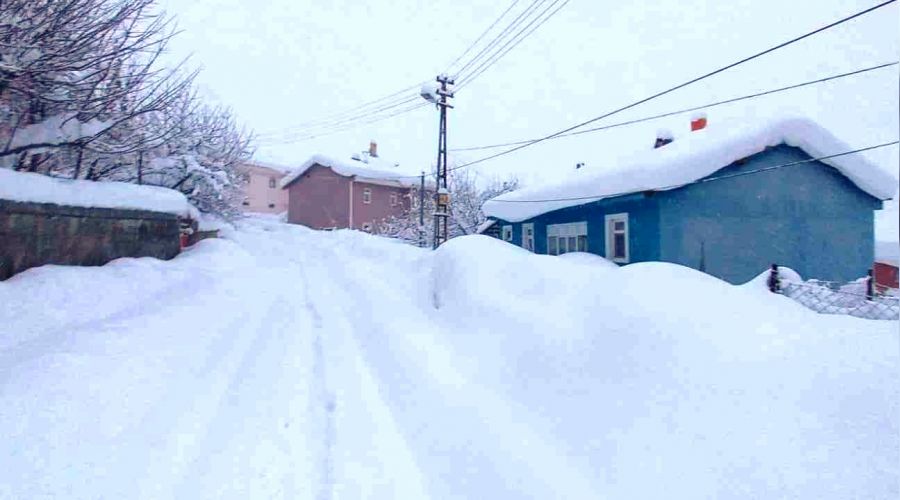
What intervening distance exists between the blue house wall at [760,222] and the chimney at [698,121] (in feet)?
12.5

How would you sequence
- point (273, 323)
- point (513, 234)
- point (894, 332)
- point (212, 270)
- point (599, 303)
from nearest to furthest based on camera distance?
point (894, 332) → point (599, 303) → point (273, 323) → point (212, 270) → point (513, 234)

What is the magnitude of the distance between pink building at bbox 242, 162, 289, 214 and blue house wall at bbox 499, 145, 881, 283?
41.2m

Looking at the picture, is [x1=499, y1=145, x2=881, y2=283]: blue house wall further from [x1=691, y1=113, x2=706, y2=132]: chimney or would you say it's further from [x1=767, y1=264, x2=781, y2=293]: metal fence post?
[x1=767, y1=264, x2=781, y2=293]: metal fence post

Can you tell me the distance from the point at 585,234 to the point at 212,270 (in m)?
10.4

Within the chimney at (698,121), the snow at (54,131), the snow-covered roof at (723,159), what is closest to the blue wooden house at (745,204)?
the snow-covered roof at (723,159)

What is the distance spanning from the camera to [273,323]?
707 cm

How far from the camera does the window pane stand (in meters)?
13.5

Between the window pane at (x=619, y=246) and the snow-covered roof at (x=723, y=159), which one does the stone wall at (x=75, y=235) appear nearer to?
the snow-covered roof at (x=723, y=159)

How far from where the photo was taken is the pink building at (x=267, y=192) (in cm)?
4734

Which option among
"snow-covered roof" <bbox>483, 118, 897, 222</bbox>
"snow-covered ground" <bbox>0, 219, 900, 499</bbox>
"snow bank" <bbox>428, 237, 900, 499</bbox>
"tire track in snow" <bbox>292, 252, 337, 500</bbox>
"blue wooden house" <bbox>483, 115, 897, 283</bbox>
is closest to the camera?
"snow bank" <bbox>428, 237, 900, 499</bbox>

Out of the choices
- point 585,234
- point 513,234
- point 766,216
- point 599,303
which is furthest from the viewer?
point 513,234

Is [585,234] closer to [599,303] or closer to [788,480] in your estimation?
[599,303]

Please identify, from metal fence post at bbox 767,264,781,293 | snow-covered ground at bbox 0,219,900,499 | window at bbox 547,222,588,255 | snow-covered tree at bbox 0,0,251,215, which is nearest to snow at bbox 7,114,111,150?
snow-covered tree at bbox 0,0,251,215

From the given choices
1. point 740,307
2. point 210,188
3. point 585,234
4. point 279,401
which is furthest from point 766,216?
point 210,188
